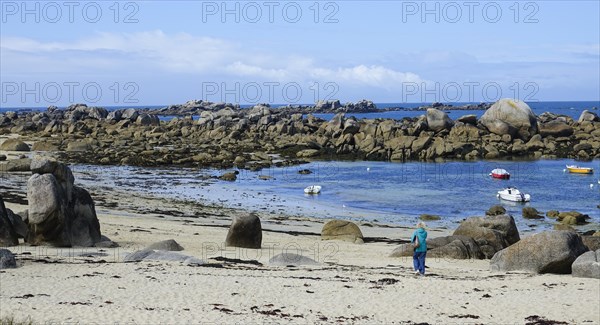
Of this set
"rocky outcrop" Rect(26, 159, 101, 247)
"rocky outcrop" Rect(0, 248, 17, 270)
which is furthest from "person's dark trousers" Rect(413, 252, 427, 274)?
"rocky outcrop" Rect(0, 248, 17, 270)

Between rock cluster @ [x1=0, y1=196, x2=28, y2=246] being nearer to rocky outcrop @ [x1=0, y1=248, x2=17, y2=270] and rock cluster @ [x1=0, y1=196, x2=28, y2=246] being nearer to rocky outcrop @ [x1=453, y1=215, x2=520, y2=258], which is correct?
rocky outcrop @ [x1=0, y1=248, x2=17, y2=270]

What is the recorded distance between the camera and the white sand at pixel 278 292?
16156mm

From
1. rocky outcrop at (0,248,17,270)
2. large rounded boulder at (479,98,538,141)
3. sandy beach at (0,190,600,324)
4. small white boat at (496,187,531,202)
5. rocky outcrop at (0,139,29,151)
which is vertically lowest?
small white boat at (496,187,531,202)

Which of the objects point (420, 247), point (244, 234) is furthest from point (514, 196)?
point (420, 247)

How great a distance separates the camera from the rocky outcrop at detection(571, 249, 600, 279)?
21219 mm

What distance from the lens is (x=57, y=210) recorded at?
23.9m

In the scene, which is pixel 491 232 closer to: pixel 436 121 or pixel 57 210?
pixel 57 210

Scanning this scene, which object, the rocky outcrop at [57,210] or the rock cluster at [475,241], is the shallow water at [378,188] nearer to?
the rock cluster at [475,241]

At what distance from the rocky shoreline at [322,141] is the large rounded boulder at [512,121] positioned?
105 mm

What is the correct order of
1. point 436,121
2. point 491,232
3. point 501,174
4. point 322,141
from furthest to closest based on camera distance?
point 322,141, point 436,121, point 501,174, point 491,232

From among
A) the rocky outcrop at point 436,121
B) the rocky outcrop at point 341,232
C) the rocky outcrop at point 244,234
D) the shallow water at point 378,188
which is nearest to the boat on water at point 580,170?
the shallow water at point 378,188

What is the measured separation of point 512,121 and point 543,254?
59329mm

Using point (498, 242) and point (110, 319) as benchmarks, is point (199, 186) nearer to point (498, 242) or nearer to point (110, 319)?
point (498, 242)

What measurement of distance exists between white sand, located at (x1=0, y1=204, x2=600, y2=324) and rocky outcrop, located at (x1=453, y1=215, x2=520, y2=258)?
2.12m
